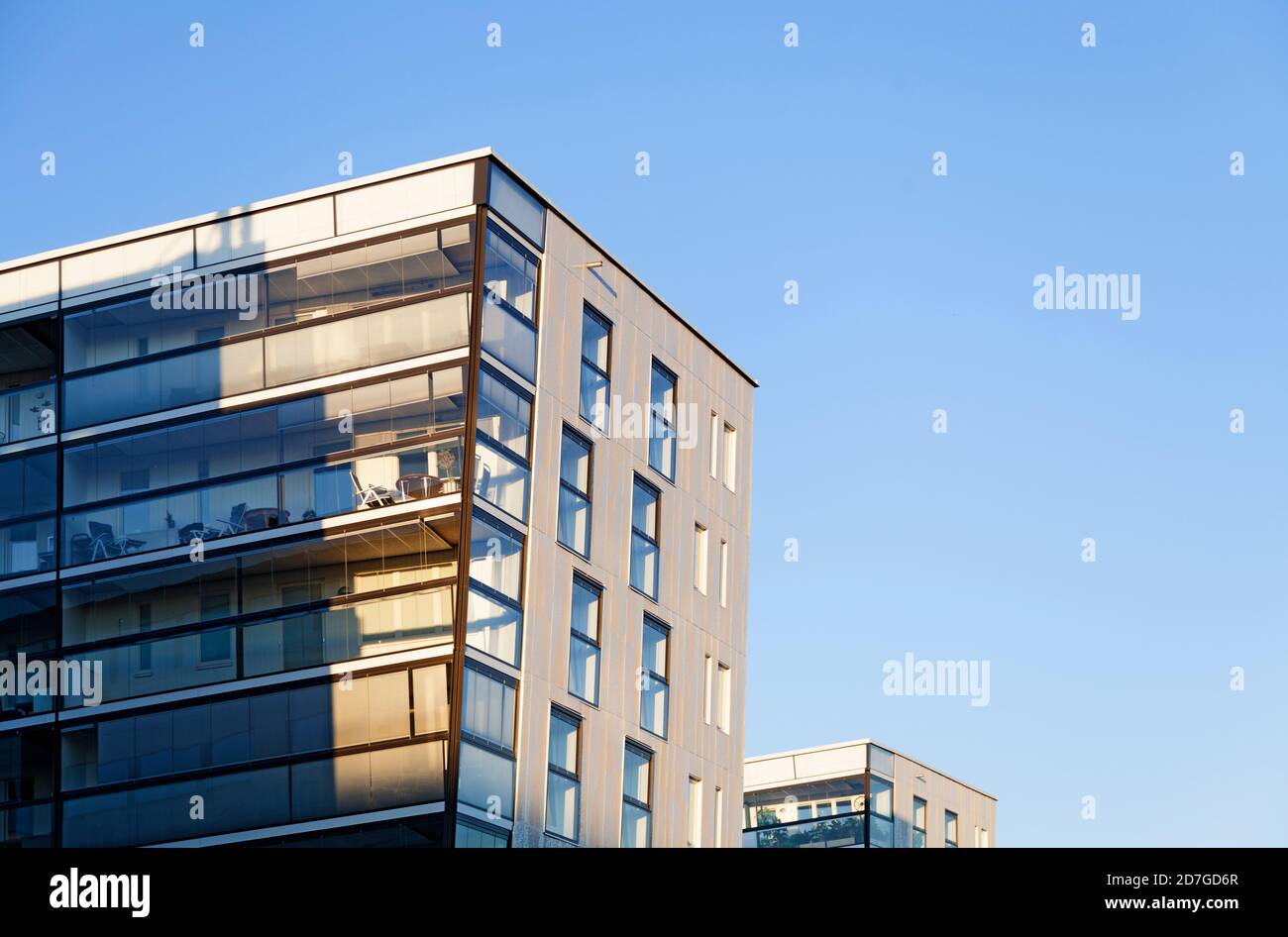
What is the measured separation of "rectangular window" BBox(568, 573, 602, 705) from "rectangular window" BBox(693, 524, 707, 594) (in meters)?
4.95

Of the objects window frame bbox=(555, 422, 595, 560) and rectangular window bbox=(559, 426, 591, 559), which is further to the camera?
rectangular window bbox=(559, 426, 591, 559)

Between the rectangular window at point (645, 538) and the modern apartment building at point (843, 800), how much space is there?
17.8 meters

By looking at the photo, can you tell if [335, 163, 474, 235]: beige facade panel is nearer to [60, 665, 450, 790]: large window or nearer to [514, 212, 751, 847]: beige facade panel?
[514, 212, 751, 847]: beige facade panel

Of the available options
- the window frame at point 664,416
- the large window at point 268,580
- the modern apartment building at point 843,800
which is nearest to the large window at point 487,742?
the large window at point 268,580

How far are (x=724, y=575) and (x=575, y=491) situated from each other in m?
7.28

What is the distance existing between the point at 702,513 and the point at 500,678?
395 inches

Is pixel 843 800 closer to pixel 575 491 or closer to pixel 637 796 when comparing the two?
pixel 637 796

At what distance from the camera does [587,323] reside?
131 feet

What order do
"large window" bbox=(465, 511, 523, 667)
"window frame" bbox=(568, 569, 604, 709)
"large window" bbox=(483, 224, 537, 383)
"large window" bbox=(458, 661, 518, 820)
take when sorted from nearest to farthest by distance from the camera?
"large window" bbox=(458, 661, 518, 820)
"large window" bbox=(465, 511, 523, 667)
"large window" bbox=(483, 224, 537, 383)
"window frame" bbox=(568, 569, 604, 709)

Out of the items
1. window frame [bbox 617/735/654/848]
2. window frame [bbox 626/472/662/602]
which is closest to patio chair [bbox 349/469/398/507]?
window frame [bbox 626/472/662/602]

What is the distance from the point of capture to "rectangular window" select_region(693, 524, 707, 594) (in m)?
43.4

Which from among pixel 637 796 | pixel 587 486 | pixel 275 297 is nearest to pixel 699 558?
pixel 587 486

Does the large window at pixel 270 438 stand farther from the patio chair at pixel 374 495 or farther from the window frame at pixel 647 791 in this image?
the window frame at pixel 647 791
